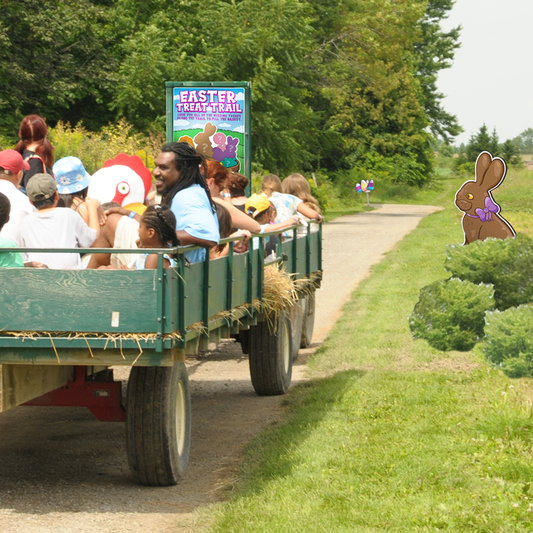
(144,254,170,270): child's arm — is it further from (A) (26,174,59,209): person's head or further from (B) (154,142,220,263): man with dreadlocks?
(A) (26,174,59,209): person's head

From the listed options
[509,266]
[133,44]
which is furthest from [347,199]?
[509,266]

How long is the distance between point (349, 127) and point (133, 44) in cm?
2742

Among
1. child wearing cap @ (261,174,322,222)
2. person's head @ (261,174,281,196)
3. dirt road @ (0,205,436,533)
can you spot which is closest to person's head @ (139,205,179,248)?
dirt road @ (0,205,436,533)

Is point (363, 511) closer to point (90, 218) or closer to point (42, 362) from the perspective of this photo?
point (42, 362)

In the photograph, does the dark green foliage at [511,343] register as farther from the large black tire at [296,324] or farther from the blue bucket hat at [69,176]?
the blue bucket hat at [69,176]

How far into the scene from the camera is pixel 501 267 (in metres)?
9.20

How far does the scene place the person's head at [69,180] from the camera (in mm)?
6438

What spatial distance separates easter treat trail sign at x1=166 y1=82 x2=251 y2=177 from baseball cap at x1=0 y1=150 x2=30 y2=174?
6816 millimetres

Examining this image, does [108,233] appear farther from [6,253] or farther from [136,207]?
[6,253]

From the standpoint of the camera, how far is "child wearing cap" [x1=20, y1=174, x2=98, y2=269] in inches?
224

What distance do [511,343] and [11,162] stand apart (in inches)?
166

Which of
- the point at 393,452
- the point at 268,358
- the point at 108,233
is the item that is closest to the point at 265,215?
the point at 268,358

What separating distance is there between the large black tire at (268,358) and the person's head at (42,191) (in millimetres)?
2556

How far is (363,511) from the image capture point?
16.5ft
